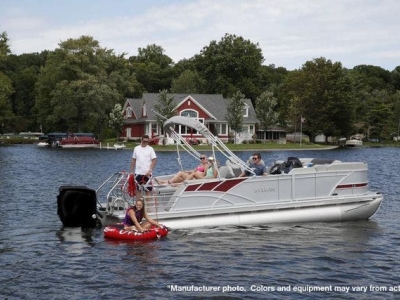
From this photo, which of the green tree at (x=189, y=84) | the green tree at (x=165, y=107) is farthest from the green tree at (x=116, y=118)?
the green tree at (x=189, y=84)

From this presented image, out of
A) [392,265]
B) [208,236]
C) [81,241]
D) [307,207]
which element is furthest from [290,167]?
[81,241]

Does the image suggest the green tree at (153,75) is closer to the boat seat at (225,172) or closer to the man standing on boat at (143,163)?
the boat seat at (225,172)

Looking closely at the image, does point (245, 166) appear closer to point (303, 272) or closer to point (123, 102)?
point (303, 272)

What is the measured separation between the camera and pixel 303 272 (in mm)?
13750

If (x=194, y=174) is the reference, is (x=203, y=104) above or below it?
above

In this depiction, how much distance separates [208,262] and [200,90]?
330 ft

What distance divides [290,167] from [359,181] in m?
2.20

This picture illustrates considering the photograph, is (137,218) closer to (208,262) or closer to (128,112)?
(208,262)

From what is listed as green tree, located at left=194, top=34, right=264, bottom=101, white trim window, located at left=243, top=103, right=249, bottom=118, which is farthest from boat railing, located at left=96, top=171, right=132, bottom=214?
green tree, located at left=194, top=34, right=264, bottom=101

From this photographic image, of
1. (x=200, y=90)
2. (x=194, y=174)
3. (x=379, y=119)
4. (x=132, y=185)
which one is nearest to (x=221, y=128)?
(x=200, y=90)

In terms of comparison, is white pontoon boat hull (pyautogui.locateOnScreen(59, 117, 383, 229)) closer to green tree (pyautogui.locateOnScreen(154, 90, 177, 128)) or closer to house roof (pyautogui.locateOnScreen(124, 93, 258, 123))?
green tree (pyautogui.locateOnScreen(154, 90, 177, 128))

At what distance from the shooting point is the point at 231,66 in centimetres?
11162

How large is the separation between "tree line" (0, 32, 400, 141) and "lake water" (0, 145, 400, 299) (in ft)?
187

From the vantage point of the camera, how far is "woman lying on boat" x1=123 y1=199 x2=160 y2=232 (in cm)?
1641
